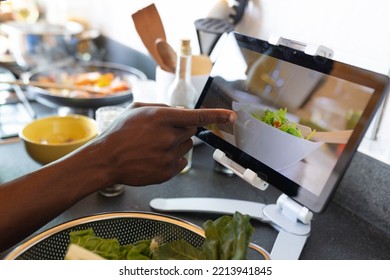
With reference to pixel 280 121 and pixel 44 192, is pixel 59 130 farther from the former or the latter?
pixel 280 121

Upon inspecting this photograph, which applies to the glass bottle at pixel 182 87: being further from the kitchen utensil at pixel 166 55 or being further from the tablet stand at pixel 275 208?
the tablet stand at pixel 275 208

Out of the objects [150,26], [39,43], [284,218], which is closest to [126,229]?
[284,218]

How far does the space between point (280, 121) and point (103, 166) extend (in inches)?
11.6

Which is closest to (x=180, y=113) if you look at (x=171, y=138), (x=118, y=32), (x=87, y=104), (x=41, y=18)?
(x=171, y=138)

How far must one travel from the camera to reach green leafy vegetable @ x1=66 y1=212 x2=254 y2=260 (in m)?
0.47

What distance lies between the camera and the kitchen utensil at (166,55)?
0.94m

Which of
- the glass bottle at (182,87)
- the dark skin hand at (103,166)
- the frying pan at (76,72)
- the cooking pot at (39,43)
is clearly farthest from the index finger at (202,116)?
the cooking pot at (39,43)

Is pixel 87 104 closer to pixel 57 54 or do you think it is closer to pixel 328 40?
pixel 57 54

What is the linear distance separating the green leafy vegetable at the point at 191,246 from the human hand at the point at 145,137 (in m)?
0.14

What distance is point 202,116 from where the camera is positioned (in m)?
0.60

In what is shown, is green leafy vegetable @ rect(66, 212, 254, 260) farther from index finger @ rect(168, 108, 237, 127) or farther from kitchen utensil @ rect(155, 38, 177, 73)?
kitchen utensil @ rect(155, 38, 177, 73)

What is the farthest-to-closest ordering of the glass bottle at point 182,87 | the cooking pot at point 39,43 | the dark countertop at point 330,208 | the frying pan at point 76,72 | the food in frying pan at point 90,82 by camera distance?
1. the cooking pot at point 39,43
2. the food in frying pan at point 90,82
3. the frying pan at point 76,72
4. the glass bottle at point 182,87
5. the dark countertop at point 330,208
